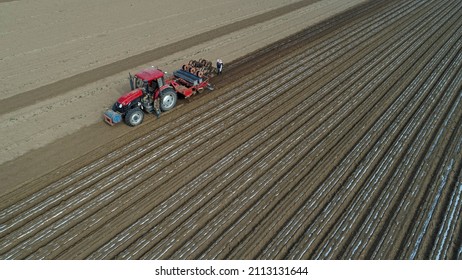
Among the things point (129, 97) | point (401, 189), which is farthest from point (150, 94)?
point (401, 189)

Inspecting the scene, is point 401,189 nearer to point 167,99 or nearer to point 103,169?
point 167,99

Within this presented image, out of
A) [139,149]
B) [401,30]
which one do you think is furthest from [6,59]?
[401,30]

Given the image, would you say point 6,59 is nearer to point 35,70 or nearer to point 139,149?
point 35,70

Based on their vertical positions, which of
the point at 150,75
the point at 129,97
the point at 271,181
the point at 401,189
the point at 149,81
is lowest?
the point at 401,189

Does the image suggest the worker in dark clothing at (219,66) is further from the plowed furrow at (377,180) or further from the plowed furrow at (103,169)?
the plowed furrow at (377,180)

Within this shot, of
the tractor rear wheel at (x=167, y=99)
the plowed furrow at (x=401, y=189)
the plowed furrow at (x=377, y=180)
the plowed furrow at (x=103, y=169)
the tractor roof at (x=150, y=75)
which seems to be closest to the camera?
the plowed furrow at (x=401, y=189)

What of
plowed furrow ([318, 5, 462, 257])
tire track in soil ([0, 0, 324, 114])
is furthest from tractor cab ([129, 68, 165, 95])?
plowed furrow ([318, 5, 462, 257])

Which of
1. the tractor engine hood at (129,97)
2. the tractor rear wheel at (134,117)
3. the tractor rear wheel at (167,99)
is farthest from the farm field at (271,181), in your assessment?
the tractor engine hood at (129,97)
